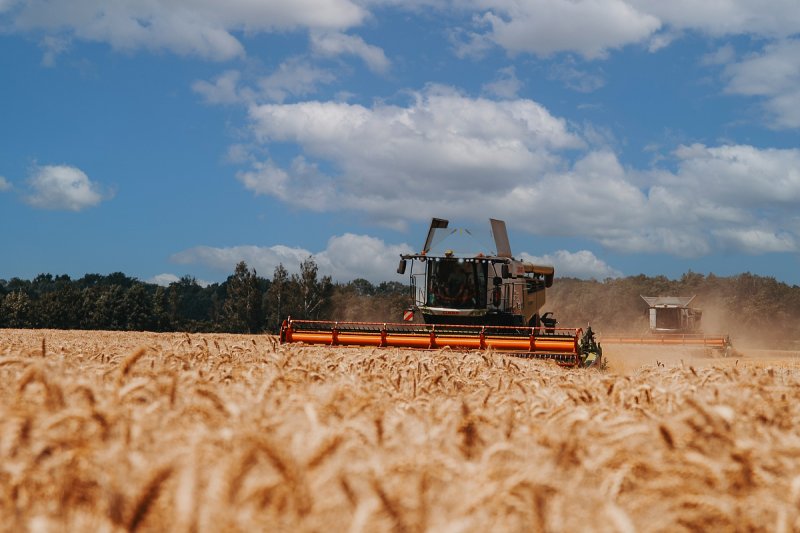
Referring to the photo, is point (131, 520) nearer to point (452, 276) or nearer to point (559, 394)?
point (559, 394)

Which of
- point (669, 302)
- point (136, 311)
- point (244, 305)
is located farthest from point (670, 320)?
point (136, 311)

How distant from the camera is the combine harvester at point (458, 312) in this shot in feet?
61.3

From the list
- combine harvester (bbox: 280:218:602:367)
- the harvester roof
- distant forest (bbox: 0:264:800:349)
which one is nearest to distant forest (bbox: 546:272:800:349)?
distant forest (bbox: 0:264:800:349)

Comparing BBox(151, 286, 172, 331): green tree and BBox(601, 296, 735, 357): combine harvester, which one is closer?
BBox(601, 296, 735, 357): combine harvester

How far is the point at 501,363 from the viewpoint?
26.0 feet

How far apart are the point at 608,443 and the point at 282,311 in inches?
3093

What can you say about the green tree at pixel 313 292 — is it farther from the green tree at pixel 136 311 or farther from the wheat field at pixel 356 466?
the wheat field at pixel 356 466

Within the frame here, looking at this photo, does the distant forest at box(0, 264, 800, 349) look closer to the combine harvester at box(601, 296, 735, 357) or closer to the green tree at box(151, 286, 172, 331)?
the green tree at box(151, 286, 172, 331)

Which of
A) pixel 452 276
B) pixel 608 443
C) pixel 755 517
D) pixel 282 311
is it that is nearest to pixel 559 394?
pixel 608 443

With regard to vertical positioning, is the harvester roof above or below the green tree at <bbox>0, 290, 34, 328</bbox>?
above

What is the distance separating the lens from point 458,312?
21.3 metres

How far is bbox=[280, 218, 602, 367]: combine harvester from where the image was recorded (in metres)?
18.7

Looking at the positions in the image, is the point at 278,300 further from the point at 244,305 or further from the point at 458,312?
the point at 458,312

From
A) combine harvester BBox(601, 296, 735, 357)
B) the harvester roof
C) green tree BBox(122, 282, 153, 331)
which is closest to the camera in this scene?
combine harvester BBox(601, 296, 735, 357)
